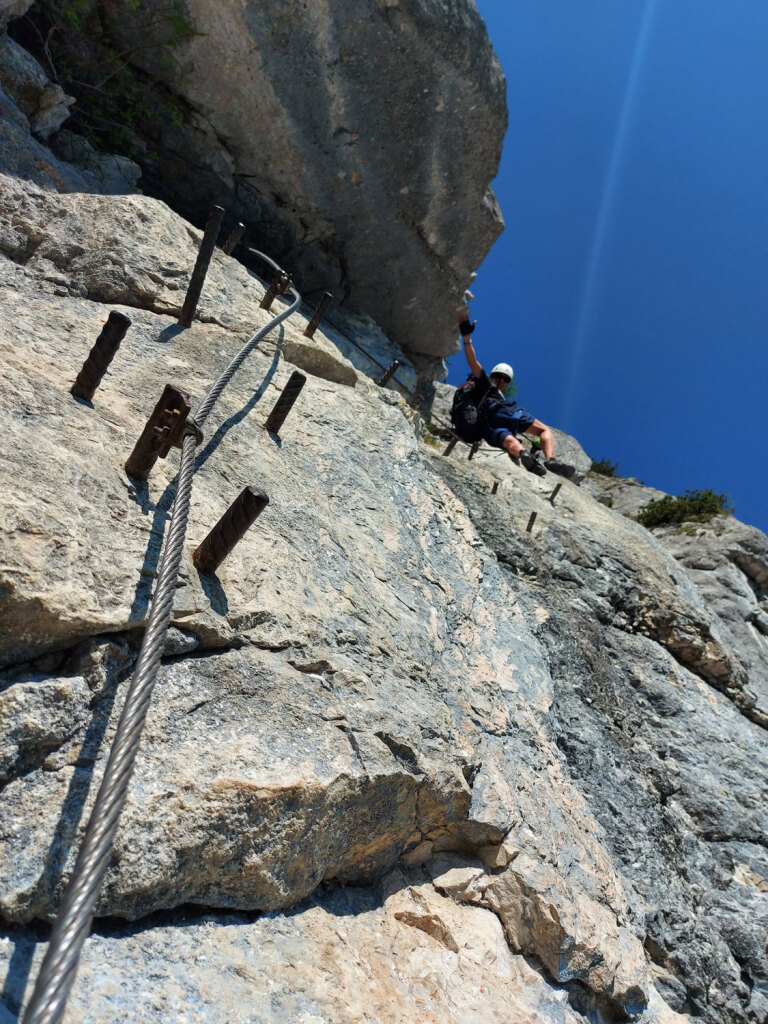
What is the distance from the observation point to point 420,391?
14.1 m

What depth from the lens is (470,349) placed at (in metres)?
11.6

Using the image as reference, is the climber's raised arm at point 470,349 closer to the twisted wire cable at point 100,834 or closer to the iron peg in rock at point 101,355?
the iron peg in rock at point 101,355

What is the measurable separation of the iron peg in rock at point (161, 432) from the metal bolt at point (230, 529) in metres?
0.54

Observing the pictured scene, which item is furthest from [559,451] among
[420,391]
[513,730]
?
[513,730]

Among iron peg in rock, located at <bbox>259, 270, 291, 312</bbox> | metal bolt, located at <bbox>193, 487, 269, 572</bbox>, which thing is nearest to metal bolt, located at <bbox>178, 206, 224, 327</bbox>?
iron peg in rock, located at <bbox>259, 270, 291, 312</bbox>

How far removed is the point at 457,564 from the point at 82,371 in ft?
11.6

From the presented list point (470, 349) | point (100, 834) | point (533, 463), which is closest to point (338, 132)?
point (470, 349)

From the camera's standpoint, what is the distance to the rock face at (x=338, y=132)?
886cm

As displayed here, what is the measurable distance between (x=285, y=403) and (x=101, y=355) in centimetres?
171

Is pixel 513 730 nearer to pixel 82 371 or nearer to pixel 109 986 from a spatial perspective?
pixel 109 986

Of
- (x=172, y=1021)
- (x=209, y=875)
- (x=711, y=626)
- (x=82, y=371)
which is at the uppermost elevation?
(x=711, y=626)

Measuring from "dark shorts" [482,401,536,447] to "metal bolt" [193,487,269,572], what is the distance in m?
8.05

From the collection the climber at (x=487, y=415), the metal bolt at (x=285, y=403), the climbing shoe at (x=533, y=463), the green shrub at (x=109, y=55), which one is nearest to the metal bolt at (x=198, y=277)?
the metal bolt at (x=285, y=403)

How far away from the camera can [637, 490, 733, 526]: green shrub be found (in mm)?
14444
